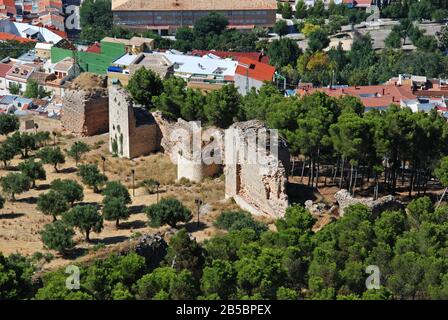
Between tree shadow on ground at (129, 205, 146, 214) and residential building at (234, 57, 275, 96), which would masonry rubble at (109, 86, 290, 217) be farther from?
residential building at (234, 57, 275, 96)

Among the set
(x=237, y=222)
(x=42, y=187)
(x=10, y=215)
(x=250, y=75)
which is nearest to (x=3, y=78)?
(x=250, y=75)

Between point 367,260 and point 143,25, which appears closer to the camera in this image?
point 367,260

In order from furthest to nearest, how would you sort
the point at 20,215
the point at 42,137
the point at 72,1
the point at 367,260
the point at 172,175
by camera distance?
the point at 72,1 < the point at 42,137 < the point at 172,175 < the point at 20,215 < the point at 367,260

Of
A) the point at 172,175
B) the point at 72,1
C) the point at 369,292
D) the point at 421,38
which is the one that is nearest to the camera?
the point at 369,292

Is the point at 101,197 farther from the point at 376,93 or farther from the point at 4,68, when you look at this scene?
the point at 4,68

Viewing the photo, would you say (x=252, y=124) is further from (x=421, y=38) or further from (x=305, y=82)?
(x=421, y=38)
